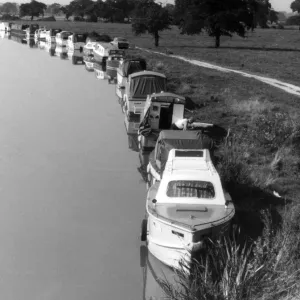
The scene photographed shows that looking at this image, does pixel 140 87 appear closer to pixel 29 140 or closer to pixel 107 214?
pixel 29 140

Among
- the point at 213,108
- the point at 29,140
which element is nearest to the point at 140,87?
the point at 213,108

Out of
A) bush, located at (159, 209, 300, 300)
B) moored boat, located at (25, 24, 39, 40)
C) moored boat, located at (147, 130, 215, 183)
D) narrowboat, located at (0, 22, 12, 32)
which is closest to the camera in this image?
bush, located at (159, 209, 300, 300)

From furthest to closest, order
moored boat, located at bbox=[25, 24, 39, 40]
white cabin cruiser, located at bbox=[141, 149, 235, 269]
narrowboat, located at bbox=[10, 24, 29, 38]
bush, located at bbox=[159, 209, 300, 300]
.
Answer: narrowboat, located at bbox=[10, 24, 29, 38], moored boat, located at bbox=[25, 24, 39, 40], white cabin cruiser, located at bbox=[141, 149, 235, 269], bush, located at bbox=[159, 209, 300, 300]

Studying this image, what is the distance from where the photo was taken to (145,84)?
28.7 metres

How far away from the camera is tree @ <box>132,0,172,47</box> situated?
2235 inches

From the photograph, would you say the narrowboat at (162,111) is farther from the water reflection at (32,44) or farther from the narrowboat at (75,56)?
the water reflection at (32,44)

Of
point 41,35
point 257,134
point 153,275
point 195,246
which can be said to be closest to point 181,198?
point 195,246

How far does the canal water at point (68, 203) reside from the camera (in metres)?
13.7

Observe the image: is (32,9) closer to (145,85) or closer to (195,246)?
(145,85)

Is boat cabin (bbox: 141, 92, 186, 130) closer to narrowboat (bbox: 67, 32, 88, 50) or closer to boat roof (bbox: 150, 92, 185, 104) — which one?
boat roof (bbox: 150, 92, 185, 104)

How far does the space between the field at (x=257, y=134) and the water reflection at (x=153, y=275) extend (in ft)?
8.08

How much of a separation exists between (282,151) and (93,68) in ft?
100

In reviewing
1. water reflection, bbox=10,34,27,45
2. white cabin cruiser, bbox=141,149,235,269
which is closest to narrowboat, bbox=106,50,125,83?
white cabin cruiser, bbox=141,149,235,269

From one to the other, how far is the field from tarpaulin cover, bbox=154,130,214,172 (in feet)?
3.74
